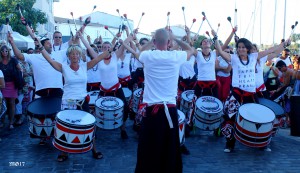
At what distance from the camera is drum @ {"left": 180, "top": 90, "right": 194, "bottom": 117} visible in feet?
24.5

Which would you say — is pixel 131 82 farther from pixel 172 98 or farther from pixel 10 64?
pixel 172 98

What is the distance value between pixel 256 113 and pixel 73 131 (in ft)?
9.43

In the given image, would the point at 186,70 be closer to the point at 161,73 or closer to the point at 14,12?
the point at 161,73

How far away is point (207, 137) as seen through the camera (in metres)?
7.32

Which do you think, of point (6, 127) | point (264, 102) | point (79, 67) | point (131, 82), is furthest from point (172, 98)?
point (6, 127)

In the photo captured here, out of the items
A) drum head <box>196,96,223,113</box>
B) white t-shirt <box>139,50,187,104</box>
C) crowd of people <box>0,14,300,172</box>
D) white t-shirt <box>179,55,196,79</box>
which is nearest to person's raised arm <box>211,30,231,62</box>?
crowd of people <box>0,14,300,172</box>

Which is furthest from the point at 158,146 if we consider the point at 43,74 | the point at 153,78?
the point at 43,74

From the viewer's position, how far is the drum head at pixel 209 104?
6.63m

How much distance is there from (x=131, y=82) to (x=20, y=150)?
3.68m

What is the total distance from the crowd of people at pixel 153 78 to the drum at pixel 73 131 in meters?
0.41

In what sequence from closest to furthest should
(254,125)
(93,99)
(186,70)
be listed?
(254,125), (93,99), (186,70)

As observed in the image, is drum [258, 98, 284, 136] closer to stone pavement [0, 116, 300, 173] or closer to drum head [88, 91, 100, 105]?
Result: stone pavement [0, 116, 300, 173]

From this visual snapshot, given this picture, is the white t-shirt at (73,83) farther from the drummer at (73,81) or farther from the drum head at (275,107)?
the drum head at (275,107)

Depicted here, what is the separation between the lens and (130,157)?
581 centimetres
